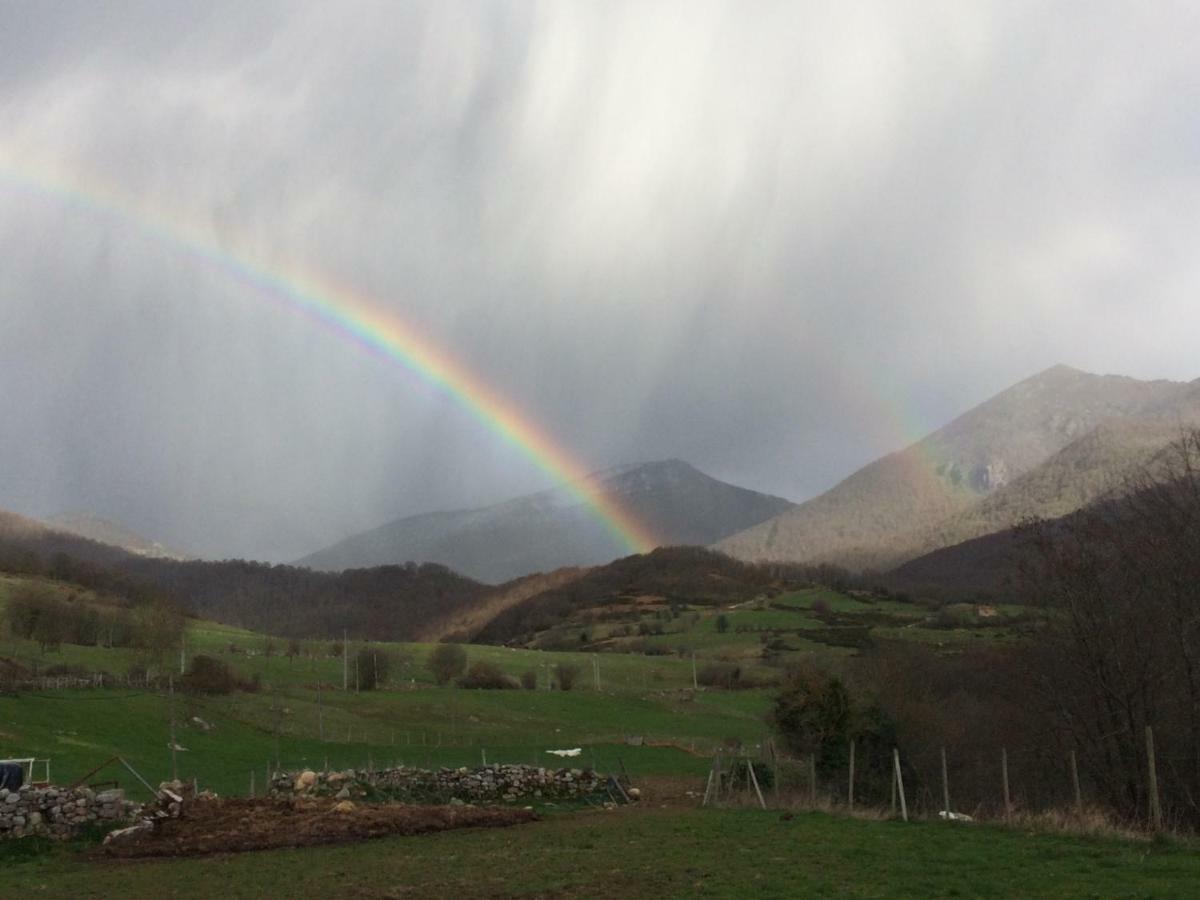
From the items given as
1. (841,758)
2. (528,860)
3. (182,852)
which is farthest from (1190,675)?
(182,852)

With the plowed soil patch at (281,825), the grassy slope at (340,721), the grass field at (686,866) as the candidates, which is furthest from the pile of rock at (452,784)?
the grass field at (686,866)

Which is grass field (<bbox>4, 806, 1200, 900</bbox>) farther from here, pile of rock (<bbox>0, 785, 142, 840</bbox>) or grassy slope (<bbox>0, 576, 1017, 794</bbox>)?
grassy slope (<bbox>0, 576, 1017, 794</bbox>)

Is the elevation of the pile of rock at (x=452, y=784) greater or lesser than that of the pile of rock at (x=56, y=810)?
lesser

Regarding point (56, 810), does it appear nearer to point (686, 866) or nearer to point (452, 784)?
point (452, 784)

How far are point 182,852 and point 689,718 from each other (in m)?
68.2

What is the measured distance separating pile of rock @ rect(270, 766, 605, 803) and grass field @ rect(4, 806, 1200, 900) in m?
9.99

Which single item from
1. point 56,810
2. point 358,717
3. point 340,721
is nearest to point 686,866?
point 56,810

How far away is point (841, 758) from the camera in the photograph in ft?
141

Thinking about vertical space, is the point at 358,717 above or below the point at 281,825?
below

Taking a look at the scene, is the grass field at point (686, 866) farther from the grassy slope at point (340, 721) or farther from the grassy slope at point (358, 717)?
the grassy slope at point (358, 717)

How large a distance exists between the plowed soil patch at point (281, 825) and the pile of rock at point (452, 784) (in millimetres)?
6208

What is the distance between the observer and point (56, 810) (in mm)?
26359

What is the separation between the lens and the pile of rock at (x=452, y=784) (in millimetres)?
35500

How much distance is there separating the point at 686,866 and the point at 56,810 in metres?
18.9
